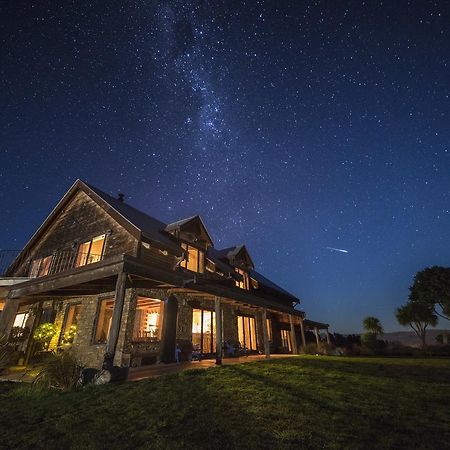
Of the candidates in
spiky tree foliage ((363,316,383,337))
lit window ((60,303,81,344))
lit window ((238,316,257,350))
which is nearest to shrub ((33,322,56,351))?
lit window ((60,303,81,344))

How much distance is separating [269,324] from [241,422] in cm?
1870

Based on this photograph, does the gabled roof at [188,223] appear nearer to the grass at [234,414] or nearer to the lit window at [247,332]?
the lit window at [247,332]

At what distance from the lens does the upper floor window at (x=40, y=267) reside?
53.6ft

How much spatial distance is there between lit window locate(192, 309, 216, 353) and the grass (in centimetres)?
801

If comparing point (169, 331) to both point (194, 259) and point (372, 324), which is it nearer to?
point (194, 259)

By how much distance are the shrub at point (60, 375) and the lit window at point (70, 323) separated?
22.7 ft

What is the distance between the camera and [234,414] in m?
5.04

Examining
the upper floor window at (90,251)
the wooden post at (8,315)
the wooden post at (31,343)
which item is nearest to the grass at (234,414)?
the wooden post at (8,315)

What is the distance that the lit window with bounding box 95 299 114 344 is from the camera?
12888 millimetres

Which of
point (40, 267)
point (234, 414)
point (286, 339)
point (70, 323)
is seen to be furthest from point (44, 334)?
point (286, 339)

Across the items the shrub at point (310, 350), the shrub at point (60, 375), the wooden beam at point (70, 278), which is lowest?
the shrub at point (60, 375)

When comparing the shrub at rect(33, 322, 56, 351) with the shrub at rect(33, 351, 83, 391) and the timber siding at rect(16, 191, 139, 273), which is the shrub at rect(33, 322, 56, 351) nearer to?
the timber siding at rect(16, 191, 139, 273)

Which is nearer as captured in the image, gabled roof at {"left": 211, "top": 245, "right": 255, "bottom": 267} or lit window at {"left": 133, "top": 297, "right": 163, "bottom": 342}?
lit window at {"left": 133, "top": 297, "right": 163, "bottom": 342}

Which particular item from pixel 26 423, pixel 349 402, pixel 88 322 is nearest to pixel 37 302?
pixel 88 322
